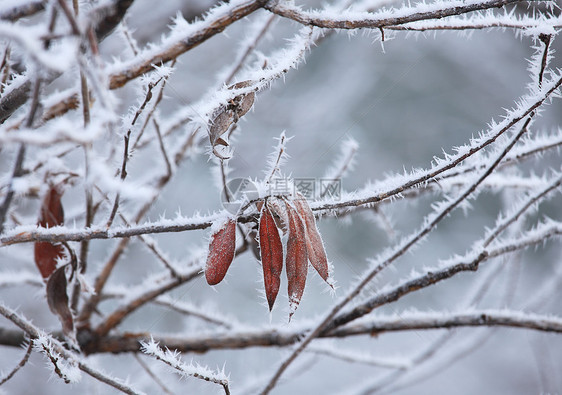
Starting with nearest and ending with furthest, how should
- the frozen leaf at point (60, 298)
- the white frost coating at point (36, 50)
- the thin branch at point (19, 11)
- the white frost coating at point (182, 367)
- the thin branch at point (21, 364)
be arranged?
the white frost coating at point (36, 50) → the thin branch at point (19, 11) → the white frost coating at point (182, 367) → the thin branch at point (21, 364) → the frozen leaf at point (60, 298)

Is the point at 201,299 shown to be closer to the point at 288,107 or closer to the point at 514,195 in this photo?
the point at 288,107

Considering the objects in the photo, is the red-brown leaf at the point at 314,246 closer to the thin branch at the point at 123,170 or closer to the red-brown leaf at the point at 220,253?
the red-brown leaf at the point at 220,253

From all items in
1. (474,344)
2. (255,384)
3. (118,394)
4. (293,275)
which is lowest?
(118,394)

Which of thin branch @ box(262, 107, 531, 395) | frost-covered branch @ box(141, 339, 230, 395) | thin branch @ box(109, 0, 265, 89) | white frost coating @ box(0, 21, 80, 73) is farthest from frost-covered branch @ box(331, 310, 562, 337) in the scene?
white frost coating @ box(0, 21, 80, 73)

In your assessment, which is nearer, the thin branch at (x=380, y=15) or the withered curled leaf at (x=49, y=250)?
the thin branch at (x=380, y=15)

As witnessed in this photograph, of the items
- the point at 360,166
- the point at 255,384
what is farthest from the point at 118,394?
the point at 360,166

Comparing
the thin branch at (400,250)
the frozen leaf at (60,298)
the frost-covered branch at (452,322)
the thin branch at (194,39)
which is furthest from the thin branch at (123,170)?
the frost-covered branch at (452,322)

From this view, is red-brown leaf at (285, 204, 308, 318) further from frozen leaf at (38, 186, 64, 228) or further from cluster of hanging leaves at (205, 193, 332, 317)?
frozen leaf at (38, 186, 64, 228)
